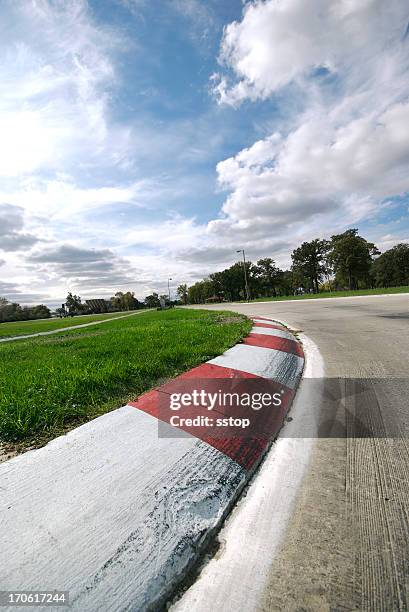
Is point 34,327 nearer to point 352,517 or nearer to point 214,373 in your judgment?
point 214,373

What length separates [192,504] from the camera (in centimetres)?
130

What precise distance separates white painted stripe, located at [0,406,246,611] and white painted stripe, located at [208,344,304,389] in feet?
5.01

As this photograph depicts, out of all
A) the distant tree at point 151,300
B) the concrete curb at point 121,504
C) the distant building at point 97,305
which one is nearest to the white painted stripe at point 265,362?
the concrete curb at point 121,504

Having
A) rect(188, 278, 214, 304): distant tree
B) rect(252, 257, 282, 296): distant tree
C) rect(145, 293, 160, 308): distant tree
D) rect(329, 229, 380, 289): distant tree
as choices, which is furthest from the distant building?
rect(329, 229, 380, 289): distant tree

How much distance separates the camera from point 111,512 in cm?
121

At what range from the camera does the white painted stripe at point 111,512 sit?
95cm

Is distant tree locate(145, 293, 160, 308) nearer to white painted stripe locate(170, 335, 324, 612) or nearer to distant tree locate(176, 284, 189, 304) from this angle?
distant tree locate(176, 284, 189, 304)

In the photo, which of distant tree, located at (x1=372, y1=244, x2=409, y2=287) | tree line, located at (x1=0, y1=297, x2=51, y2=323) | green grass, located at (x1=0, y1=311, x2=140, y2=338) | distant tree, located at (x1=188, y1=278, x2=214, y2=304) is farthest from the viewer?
distant tree, located at (x1=188, y1=278, x2=214, y2=304)

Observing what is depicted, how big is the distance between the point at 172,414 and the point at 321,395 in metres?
1.49

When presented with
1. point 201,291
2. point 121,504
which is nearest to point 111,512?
point 121,504

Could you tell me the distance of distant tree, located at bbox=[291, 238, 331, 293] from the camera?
192 feet

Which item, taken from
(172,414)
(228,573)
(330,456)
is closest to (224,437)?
(172,414)

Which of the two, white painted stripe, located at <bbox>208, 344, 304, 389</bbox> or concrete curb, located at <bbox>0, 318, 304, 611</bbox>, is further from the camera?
white painted stripe, located at <bbox>208, 344, 304, 389</bbox>

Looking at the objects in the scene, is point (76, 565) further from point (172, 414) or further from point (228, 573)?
point (172, 414)
